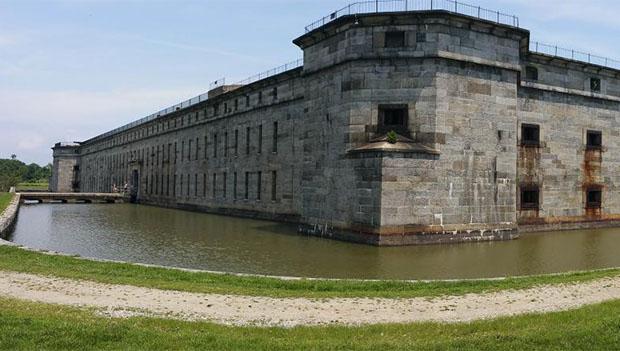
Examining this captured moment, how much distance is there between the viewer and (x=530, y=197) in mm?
30016

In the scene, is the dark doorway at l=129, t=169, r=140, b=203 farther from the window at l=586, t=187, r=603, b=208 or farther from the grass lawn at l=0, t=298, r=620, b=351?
the grass lawn at l=0, t=298, r=620, b=351

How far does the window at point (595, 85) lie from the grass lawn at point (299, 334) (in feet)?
93.8

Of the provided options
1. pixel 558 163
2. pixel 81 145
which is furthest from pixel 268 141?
pixel 81 145

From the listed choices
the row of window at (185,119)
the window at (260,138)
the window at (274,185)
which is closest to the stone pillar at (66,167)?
the row of window at (185,119)

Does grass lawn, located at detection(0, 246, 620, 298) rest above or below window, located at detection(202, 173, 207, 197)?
below

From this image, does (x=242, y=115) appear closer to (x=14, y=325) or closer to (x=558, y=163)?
(x=558, y=163)

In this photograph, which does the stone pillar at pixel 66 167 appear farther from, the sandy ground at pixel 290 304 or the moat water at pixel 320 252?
the sandy ground at pixel 290 304

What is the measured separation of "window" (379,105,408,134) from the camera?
23453 mm

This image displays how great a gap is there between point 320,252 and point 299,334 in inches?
475

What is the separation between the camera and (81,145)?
4400 inches

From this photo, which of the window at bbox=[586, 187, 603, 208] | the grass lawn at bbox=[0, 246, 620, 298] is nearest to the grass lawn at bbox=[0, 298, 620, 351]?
the grass lawn at bbox=[0, 246, 620, 298]

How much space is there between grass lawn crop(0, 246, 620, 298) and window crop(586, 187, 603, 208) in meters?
21.1

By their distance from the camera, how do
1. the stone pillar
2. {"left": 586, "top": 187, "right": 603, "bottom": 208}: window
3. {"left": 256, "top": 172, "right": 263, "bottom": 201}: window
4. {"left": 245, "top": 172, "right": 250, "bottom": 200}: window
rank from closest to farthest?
1. {"left": 586, "top": 187, "right": 603, "bottom": 208}: window
2. {"left": 256, "top": 172, "right": 263, "bottom": 201}: window
3. {"left": 245, "top": 172, "right": 250, "bottom": 200}: window
4. the stone pillar

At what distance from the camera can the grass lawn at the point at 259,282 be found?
11062 mm
